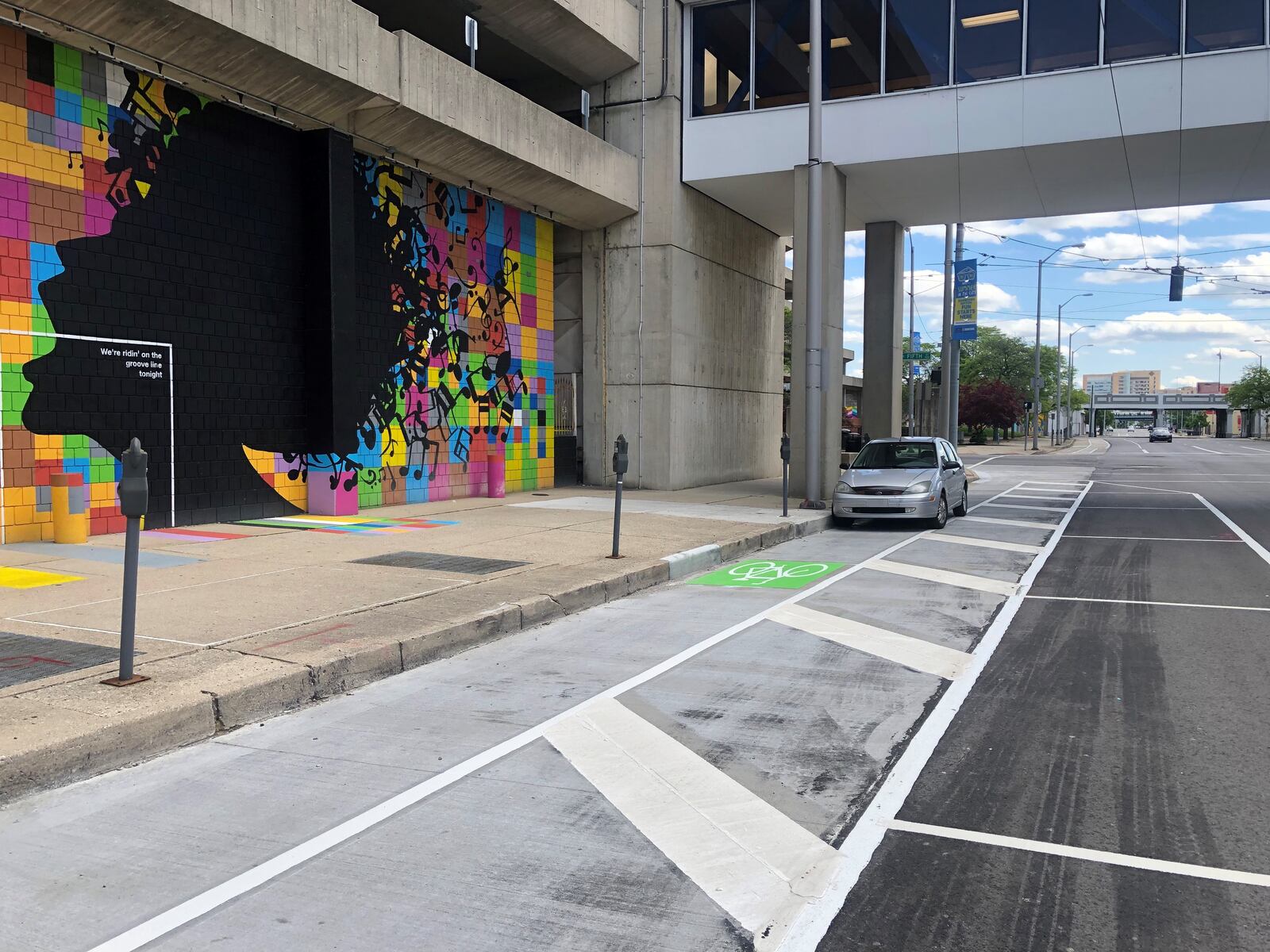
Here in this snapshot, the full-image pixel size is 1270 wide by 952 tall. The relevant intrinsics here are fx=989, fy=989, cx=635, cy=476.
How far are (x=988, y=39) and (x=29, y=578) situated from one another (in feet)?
61.0

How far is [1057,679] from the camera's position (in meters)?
6.74

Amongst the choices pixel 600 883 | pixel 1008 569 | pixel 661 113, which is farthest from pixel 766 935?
pixel 661 113

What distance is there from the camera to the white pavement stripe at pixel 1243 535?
41.9 ft

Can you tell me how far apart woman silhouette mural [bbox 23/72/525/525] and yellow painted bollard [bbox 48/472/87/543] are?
64 cm

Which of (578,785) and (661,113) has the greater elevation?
(661,113)

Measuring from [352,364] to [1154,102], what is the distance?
580 inches

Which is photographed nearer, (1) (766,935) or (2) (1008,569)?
(1) (766,935)

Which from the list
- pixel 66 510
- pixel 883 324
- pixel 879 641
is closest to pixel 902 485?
pixel 879 641

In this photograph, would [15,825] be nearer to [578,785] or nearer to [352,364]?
[578,785]

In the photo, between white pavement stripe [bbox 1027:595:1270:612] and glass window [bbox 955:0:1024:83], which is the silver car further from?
glass window [bbox 955:0:1024:83]

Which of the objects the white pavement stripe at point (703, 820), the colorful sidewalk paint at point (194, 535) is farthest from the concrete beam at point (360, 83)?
the white pavement stripe at point (703, 820)

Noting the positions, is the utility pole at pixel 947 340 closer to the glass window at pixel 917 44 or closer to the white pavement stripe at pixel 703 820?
the glass window at pixel 917 44

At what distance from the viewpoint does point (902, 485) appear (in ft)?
52.4

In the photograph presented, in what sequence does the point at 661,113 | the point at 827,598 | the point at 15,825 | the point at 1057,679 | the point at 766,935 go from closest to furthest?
the point at 766,935, the point at 15,825, the point at 1057,679, the point at 827,598, the point at 661,113
